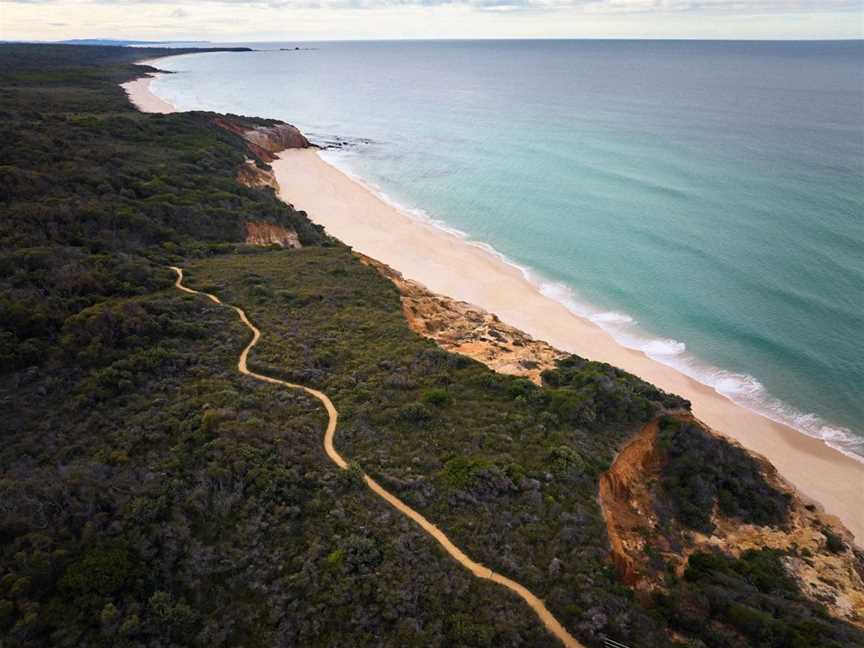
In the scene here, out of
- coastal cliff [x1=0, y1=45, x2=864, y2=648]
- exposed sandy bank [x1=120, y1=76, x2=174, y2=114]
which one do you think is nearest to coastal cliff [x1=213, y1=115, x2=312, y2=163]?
exposed sandy bank [x1=120, y1=76, x2=174, y2=114]

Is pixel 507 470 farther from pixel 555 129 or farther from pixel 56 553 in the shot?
pixel 555 129

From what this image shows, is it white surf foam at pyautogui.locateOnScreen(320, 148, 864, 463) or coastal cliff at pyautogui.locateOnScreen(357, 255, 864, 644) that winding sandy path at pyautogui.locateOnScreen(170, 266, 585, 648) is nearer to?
coastal cliff at pyautogui.locateOnScreen(357, 255, 864, 644)

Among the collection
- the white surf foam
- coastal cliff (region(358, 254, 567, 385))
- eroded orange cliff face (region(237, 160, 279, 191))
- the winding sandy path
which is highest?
the winding sandy path

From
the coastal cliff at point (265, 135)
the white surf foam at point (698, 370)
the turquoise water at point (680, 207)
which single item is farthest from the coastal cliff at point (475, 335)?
the coastal cliff at point (265, 135)

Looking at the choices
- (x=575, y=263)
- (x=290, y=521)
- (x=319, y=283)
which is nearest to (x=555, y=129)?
(x=575, y=263)

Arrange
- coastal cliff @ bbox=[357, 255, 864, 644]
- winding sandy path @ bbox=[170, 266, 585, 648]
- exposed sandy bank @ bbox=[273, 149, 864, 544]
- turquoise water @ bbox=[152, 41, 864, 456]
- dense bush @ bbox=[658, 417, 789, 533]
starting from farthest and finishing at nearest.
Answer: turquoise water @ bbox=[152, 41, 864, 456]
exposed sandy bank @ bbox=[273, 149, 864, 544]
dense bush @ bbox=[658, 417, 789, 533]
coastal cliff @ bbox=[357, 255, 864, 644]
winding sandy path @ bbox=[170, 266, 585, 648]

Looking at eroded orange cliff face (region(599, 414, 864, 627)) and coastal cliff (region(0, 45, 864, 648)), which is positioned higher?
coastal cliff (region(0, 45, 864, 648))

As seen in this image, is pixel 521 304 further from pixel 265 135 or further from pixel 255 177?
pixel 265 135
